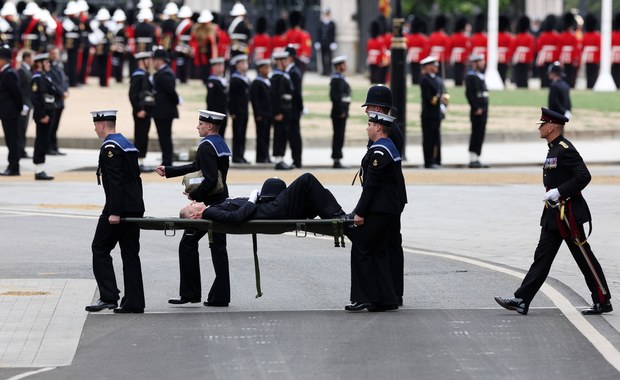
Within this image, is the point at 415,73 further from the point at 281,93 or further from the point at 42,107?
the point at 42,107

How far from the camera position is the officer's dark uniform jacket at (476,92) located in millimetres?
28036

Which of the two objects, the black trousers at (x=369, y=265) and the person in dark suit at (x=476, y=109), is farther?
the person in dark suit at (x=476, y=109)

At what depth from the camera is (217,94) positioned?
27594 mm

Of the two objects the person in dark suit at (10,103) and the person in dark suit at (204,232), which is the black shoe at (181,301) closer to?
the person in dark suit at (204,232)

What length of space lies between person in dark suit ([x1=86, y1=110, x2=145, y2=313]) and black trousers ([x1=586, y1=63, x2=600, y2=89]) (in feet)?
113

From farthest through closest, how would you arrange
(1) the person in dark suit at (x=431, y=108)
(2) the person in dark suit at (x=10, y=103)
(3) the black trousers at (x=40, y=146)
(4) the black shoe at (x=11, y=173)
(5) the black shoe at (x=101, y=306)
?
1. (1) the person in dark suit at (x=431, y=108)
2. (4) the black shoe at (x=11, y=173)
3. (2) the person in dark suit at (x=10, y=103)
4. (3) the black trousers at (x=40, y=146)
5. (5) the black shoe at (x=101, y=306)

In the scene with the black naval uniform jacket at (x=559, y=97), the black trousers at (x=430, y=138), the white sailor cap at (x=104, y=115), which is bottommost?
the black trousers at (x=430, y=138)

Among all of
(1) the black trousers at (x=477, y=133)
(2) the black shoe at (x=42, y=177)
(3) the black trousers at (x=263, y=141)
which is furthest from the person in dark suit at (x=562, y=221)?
(3) the black trousers at (x=263, y=141)

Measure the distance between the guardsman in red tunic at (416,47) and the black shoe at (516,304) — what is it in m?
33.8

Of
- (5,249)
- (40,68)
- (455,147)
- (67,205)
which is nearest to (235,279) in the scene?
(5,249)

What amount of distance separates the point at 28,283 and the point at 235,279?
5.90 feet

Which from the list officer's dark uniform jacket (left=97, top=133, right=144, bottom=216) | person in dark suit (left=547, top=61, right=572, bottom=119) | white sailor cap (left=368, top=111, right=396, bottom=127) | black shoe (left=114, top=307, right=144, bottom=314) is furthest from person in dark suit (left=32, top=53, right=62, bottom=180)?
white sailor cap (left=368, top=111, right=396, bottom=127)

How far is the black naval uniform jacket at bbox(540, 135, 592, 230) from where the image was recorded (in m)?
13.4

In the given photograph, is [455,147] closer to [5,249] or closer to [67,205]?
[67,205]
